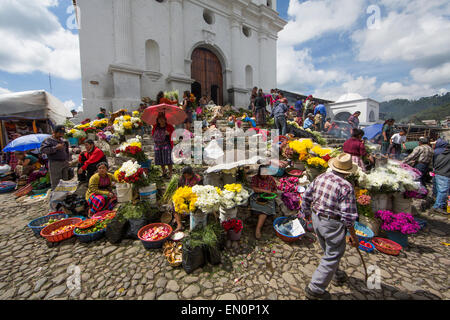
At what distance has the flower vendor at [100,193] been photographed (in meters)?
4.28

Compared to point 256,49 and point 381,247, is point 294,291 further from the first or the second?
point 256,49

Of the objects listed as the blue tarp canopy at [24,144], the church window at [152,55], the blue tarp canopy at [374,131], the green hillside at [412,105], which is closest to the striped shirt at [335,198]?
the blue tarp canopy at [24,144]

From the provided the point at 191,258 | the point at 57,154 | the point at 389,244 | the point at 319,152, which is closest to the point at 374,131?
the point at 319,152

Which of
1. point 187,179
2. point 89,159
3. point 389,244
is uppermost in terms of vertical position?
point 89,159

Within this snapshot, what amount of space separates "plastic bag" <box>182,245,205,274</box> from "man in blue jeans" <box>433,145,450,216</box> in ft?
22.8

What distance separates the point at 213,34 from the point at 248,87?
4.94 metres

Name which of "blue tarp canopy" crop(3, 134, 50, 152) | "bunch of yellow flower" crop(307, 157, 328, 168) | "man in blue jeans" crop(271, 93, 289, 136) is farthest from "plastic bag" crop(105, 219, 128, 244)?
"man in blue jeans" crop(271, 93, 289, 136)

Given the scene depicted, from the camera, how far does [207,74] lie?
14.0 m

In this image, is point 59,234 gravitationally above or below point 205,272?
above

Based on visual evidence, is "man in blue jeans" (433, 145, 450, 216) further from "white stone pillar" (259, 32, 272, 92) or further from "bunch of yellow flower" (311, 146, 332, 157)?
"white stone pillar" (259, 32, 272, 92)

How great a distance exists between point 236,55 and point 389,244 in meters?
15.3

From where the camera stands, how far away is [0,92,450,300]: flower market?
2494mm

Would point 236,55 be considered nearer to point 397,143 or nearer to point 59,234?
point 397,143

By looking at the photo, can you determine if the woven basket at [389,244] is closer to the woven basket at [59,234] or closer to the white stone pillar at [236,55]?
the woven basket at [59,234]
